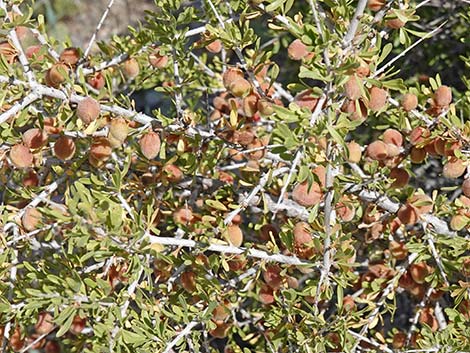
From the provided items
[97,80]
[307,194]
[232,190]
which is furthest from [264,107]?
→ [97,80]

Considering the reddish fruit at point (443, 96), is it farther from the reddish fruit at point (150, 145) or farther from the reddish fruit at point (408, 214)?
the reddish fruit at point (150, 145)

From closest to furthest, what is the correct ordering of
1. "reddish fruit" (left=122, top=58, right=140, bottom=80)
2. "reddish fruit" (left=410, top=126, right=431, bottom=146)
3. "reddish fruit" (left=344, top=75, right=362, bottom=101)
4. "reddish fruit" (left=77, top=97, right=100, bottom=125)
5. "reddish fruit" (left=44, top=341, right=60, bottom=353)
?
1. "reddish fruit" (left=344, top=75, right=362, bottom=101)
2. "reddish fruit" (left=77, top=97, right=100, bottom=125)
3. "reddish fruit" (left=410, top=126, right=431, bottom=146)
4. "reddish fruit" (left=122, top=58, right=140, bottom=80)
5. "reddish fruit" (left=44, top=341, right=60, bottom=353)

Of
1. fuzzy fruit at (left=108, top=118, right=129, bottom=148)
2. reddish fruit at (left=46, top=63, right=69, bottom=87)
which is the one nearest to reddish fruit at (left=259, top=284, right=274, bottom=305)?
fuzzy fruit at (left=108, top=118, right=129, bottom=148)

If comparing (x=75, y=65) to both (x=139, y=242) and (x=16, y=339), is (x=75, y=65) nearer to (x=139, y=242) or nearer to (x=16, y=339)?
(x=139, y=242)

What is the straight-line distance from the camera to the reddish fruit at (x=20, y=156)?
0.98 m

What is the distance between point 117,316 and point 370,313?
1.48 feet

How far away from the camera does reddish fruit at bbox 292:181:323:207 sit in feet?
2.85

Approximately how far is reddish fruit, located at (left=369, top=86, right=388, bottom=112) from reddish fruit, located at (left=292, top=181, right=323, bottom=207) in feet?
0.40

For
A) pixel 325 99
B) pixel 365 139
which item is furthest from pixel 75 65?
pixel 365 139

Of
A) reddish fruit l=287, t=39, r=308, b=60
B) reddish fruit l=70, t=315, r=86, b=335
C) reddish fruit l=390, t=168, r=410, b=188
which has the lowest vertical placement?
reddish fruit l=70, t=315, r=86, b=335

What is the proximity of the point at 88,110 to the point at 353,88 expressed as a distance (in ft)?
1.11

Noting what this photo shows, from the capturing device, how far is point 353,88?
816mm

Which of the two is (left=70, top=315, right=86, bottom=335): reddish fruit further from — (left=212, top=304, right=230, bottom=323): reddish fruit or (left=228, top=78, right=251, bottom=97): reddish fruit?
(left=228, top=78, right=251, bottom=97): reddish fruit

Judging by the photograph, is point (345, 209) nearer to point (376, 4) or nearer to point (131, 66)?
point (376, 4)
